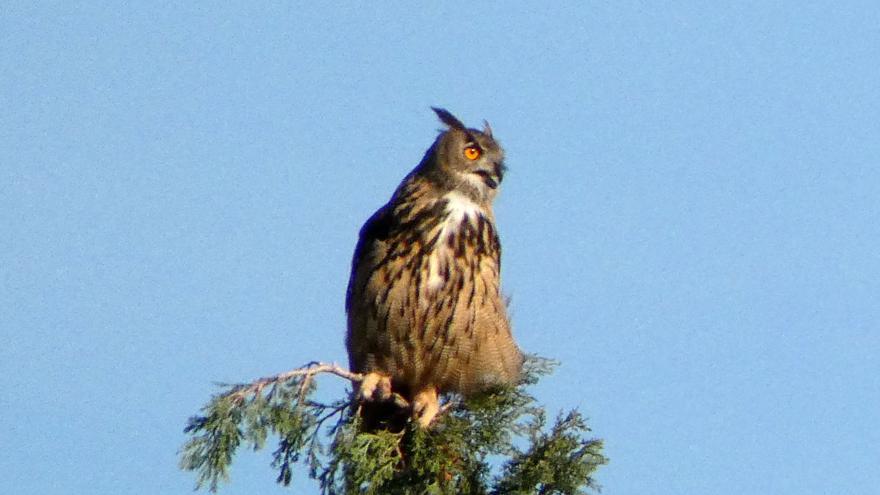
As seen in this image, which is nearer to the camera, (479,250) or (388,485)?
(388,485)

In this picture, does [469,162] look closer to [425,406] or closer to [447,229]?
[447,229]

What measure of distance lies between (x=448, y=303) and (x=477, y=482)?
4.39 ft

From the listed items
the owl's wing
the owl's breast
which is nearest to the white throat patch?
the owl's breast

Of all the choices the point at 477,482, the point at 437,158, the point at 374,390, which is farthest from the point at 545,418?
the point at 437,158

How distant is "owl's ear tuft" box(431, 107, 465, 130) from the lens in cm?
760

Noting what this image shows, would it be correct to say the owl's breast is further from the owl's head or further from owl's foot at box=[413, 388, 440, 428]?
owl's foot at box=[413, 388, 440, 428]

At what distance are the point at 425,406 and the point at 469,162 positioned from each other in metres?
1.45

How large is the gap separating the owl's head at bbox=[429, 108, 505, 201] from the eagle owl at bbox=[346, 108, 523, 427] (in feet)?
0.77

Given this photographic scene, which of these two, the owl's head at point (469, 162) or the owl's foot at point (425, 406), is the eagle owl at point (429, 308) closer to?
the owl's foot at point (425, 406)

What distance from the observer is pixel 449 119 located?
7.63m

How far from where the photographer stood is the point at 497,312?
700 cm

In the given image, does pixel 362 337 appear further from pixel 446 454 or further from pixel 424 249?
pixel 446 454

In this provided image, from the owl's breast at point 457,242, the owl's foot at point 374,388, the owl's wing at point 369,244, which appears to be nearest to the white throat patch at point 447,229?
the owl's breast at point 457,242

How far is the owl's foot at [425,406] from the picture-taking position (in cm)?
627
